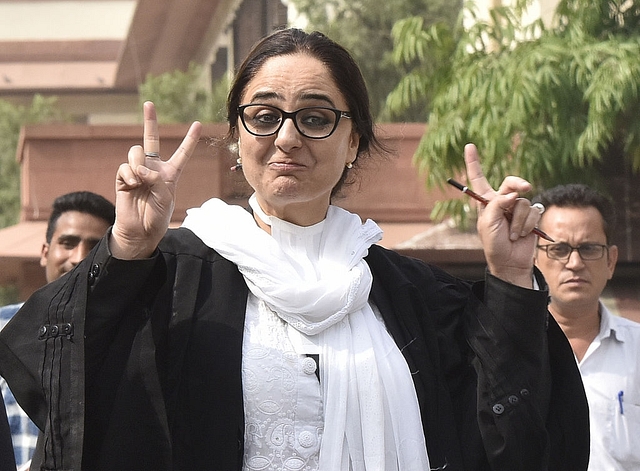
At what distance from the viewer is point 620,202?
23.1 ft

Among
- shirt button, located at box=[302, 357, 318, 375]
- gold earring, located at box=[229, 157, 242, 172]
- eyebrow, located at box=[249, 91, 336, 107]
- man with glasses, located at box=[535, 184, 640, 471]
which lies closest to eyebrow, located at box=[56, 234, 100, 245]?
man with glasses, located at box=[535, 184, 640, 471]

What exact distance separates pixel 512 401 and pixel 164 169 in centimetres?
85

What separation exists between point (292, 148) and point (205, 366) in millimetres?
487

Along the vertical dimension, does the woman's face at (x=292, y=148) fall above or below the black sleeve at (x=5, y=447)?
above

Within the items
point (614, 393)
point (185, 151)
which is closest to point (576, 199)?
point (614, 393)

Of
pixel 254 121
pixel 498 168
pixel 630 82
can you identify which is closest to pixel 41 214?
pixel 498 168

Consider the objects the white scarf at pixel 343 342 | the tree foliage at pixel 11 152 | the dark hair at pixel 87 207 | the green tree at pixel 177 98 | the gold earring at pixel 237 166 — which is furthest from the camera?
the tree foliage at pixel 11 152

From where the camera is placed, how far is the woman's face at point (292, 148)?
101 inches

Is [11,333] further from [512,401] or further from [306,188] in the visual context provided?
[512,401]

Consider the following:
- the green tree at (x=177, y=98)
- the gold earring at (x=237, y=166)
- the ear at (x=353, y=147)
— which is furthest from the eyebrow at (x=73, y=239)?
the green tree at (x=177, y=98)

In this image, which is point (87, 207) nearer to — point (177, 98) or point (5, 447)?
point (5, 447)

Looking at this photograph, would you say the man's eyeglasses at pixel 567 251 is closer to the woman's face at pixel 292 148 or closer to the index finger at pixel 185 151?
the woman's face at pixel 292 148

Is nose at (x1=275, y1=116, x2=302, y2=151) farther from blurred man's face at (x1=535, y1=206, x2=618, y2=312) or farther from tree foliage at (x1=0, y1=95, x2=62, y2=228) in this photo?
tree foliage at (x1=0, y1=95, x2=62, y2=228)

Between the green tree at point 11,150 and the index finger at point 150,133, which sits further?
the green tree at point 11,150
